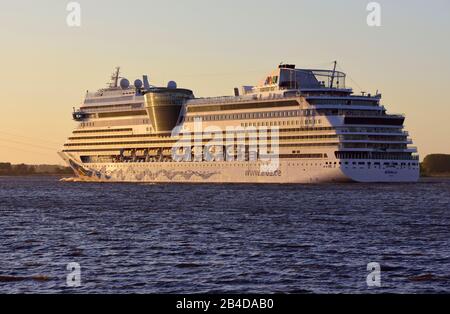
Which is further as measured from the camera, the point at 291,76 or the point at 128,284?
the point at 291,76

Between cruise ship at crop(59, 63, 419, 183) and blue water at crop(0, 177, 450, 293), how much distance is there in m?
50.1

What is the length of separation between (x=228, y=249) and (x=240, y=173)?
88.3 metres

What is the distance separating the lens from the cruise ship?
11719cm

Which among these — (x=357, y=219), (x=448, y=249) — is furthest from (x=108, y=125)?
(x=448, y=249)

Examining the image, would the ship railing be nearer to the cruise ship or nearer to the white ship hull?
the cruise ship

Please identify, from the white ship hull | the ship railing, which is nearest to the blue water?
the white ship hull

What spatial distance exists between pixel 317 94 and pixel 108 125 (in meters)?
46.3

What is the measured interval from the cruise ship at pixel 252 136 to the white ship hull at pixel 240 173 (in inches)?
6.0

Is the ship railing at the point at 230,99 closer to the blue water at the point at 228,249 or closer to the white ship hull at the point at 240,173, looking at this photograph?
the white ship hull at the point at 240,173

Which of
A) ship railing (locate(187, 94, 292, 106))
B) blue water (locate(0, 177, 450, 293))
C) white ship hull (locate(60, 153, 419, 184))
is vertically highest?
ship railing (locate(187, 94, 292, 106))

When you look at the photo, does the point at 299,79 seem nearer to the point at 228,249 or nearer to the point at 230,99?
the point at 230,99

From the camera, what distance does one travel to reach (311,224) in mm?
50312

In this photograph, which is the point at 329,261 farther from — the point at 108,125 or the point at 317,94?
the point at 108,125

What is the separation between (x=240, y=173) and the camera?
12506 centimetres
